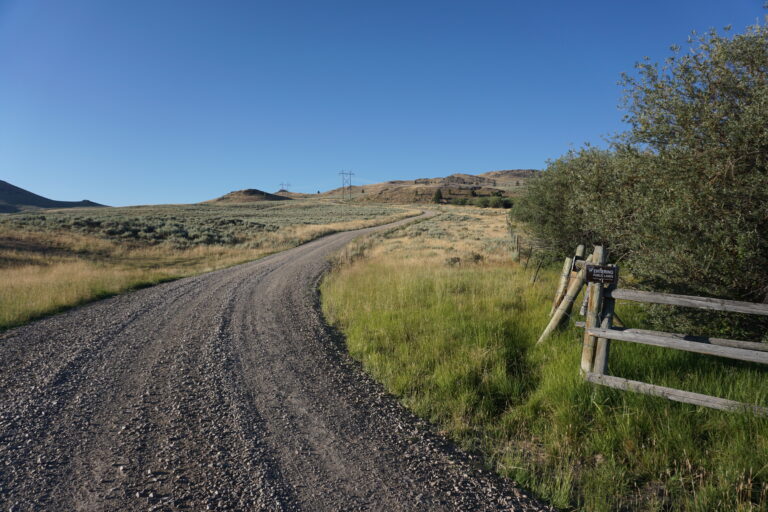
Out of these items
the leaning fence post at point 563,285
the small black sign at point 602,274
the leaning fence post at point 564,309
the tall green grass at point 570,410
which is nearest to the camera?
the tall green grass at point 570,410

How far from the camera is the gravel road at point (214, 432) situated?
374 centimetres

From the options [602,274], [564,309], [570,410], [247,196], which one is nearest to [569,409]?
[570,410]

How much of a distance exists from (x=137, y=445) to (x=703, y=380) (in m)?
6.72

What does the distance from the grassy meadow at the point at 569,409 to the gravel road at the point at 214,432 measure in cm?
43

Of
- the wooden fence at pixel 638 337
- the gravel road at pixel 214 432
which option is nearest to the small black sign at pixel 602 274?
the wooden fence at pixel 638 337

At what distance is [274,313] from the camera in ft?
35.9

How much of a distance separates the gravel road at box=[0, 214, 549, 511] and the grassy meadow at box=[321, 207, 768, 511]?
1.41 ft

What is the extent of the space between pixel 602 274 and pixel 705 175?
6.98 feet

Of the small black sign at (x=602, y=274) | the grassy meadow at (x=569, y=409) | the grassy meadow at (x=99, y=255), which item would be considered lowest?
the grassy meadow at (x=99, y=255)

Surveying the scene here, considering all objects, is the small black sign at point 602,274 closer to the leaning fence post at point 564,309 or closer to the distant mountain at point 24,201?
the leaning fence post at point 564,309

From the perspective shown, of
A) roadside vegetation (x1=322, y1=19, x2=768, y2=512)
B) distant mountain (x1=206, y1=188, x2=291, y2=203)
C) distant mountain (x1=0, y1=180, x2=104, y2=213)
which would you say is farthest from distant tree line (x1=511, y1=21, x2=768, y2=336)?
distant mountain (x1=0, y1=180, x2=104, y2=213)

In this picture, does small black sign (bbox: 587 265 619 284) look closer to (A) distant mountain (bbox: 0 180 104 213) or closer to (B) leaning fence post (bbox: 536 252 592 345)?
(B) leaning fence post (bbox: 536 252 592 345)

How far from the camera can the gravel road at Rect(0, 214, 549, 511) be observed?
3.74m

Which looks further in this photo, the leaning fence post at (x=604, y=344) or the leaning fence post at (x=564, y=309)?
the leaning fence post at (x=564, y=309)
